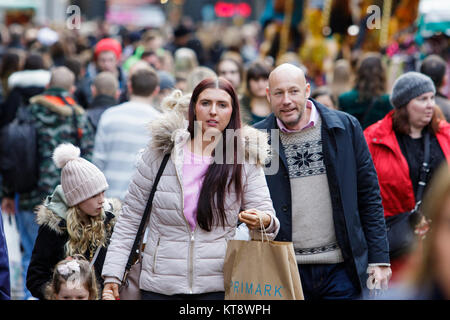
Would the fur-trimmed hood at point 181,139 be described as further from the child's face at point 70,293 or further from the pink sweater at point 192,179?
the child's face at point 70,293

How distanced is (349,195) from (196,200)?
1111 millimetres

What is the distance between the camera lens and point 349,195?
4.78 m

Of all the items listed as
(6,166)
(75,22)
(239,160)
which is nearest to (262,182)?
(239,160)

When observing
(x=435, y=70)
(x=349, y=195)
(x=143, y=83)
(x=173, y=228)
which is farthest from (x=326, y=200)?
(x=435, y=70)

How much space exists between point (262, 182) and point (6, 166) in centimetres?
388

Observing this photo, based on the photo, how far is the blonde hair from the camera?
4.43 m

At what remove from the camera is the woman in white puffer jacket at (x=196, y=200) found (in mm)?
4105

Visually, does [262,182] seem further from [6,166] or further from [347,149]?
[6,166]

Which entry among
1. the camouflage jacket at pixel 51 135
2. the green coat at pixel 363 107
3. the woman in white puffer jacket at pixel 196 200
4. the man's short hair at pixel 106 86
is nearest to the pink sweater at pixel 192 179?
the woman in white puffer jacket at pixel 196 200

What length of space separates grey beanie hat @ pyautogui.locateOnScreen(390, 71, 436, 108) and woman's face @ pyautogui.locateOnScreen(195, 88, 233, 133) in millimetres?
2150

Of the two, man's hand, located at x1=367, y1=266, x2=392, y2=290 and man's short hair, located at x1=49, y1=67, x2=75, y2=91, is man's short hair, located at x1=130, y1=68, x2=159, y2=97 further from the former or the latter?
man's hand, located at x1=367, y1=266, x2=392, y2=290

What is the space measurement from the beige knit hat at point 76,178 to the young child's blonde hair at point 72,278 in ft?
1.54

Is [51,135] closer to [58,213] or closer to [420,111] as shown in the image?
[58,213]
